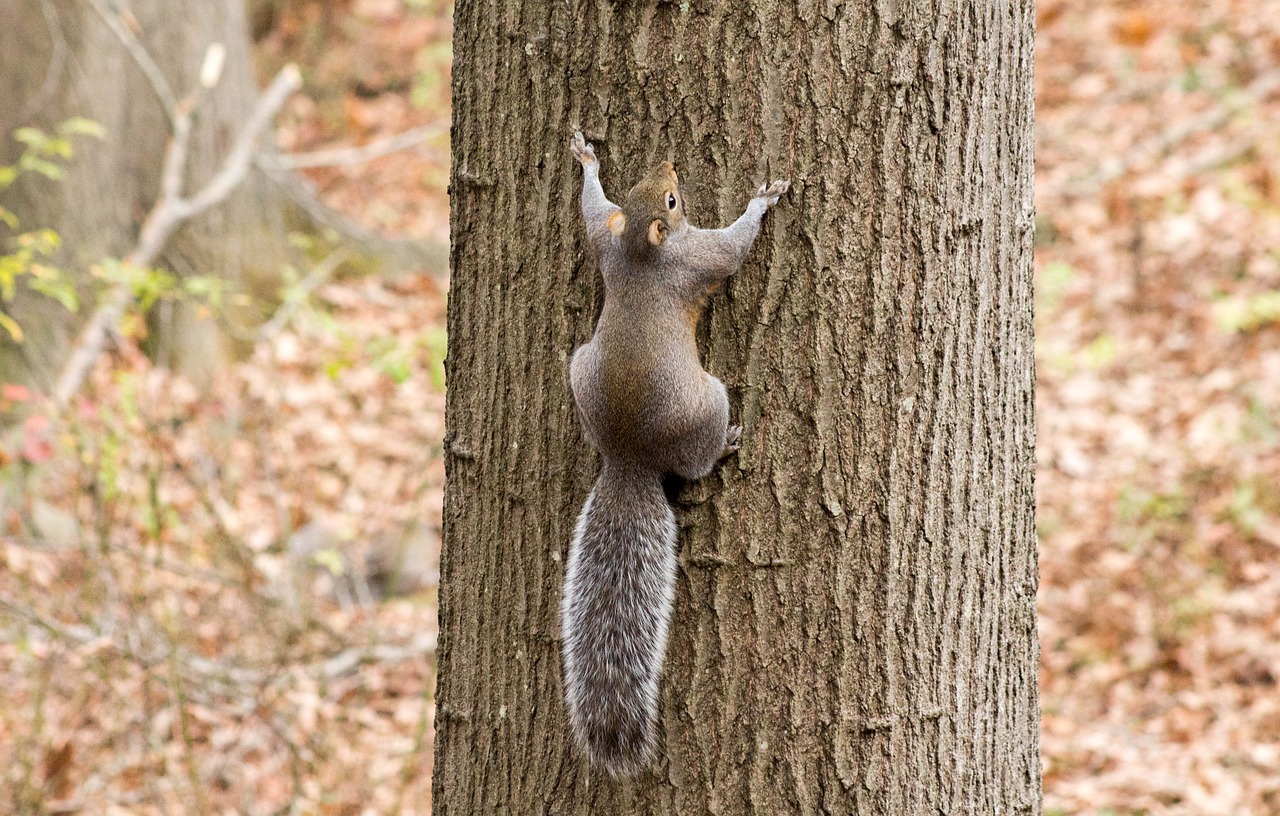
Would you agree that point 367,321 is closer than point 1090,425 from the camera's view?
No

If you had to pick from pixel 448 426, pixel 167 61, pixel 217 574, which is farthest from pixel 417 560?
pixel 448 426

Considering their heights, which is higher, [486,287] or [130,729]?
[486,287]

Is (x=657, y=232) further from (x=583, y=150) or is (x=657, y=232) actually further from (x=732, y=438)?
(x=732, y=438)

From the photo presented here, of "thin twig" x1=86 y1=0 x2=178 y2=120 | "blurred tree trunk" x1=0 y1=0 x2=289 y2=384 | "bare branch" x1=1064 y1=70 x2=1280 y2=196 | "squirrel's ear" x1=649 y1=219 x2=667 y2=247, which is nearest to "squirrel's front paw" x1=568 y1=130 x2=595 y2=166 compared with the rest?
"squirrel's ear" x1=649 y1=219 x2=667 y2=247

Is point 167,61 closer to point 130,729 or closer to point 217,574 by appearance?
point 217,574

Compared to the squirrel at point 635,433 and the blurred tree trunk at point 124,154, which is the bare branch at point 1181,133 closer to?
the blurred tree trunk at point 124,154

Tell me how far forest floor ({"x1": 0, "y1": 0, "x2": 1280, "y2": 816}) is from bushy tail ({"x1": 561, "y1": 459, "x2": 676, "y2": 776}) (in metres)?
2.04

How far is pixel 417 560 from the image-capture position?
Answer: 5.96m

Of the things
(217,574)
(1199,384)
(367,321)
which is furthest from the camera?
→ (367,321)

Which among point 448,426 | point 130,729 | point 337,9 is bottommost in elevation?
point 130,729

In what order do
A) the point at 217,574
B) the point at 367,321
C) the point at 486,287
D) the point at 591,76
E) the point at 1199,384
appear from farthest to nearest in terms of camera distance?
the point at 367,321 → the point at 1199,384 → the point at 217,574 → the point at 486,287 → the point at 591,76

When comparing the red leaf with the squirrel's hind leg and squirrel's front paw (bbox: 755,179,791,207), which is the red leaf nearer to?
the squirrel's hind leg

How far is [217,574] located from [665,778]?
11.0 ft

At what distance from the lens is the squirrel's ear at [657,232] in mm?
1732
